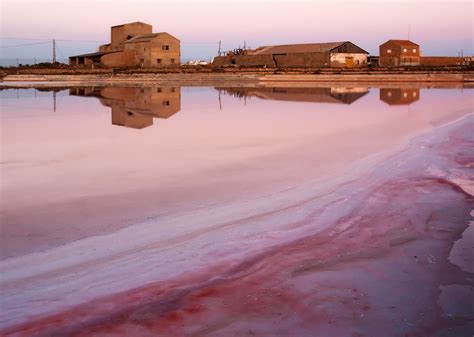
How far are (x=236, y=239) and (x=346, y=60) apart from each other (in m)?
61.2

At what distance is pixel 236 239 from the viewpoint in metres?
5.71

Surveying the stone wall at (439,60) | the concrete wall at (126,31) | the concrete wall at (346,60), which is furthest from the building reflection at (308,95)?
the stone wall at (439,60)

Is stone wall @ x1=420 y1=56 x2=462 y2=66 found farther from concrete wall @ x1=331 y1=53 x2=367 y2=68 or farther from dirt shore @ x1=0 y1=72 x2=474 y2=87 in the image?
dirt shore @ x1=0 y1=72 x2=474 y2=87

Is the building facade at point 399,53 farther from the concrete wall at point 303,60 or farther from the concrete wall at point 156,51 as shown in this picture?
the concrete wall at point 156,51

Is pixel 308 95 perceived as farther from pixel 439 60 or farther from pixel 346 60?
pixel 439 60

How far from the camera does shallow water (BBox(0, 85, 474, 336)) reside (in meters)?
3.97

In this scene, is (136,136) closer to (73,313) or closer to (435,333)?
(73,313)

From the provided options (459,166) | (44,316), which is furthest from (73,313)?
(459,166)

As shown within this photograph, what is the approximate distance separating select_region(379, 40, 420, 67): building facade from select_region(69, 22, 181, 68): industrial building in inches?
1046

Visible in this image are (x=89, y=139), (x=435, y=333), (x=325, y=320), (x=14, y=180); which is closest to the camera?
(x=435, y=333)

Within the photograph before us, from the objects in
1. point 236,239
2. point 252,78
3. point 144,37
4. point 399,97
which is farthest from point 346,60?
point 236,239

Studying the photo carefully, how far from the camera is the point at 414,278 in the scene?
4.63 m

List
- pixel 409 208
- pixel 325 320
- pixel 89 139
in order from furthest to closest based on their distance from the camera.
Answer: pixel 89 139 < pixel 409 208 < pixel 325 320

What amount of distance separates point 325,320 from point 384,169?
5.84m
